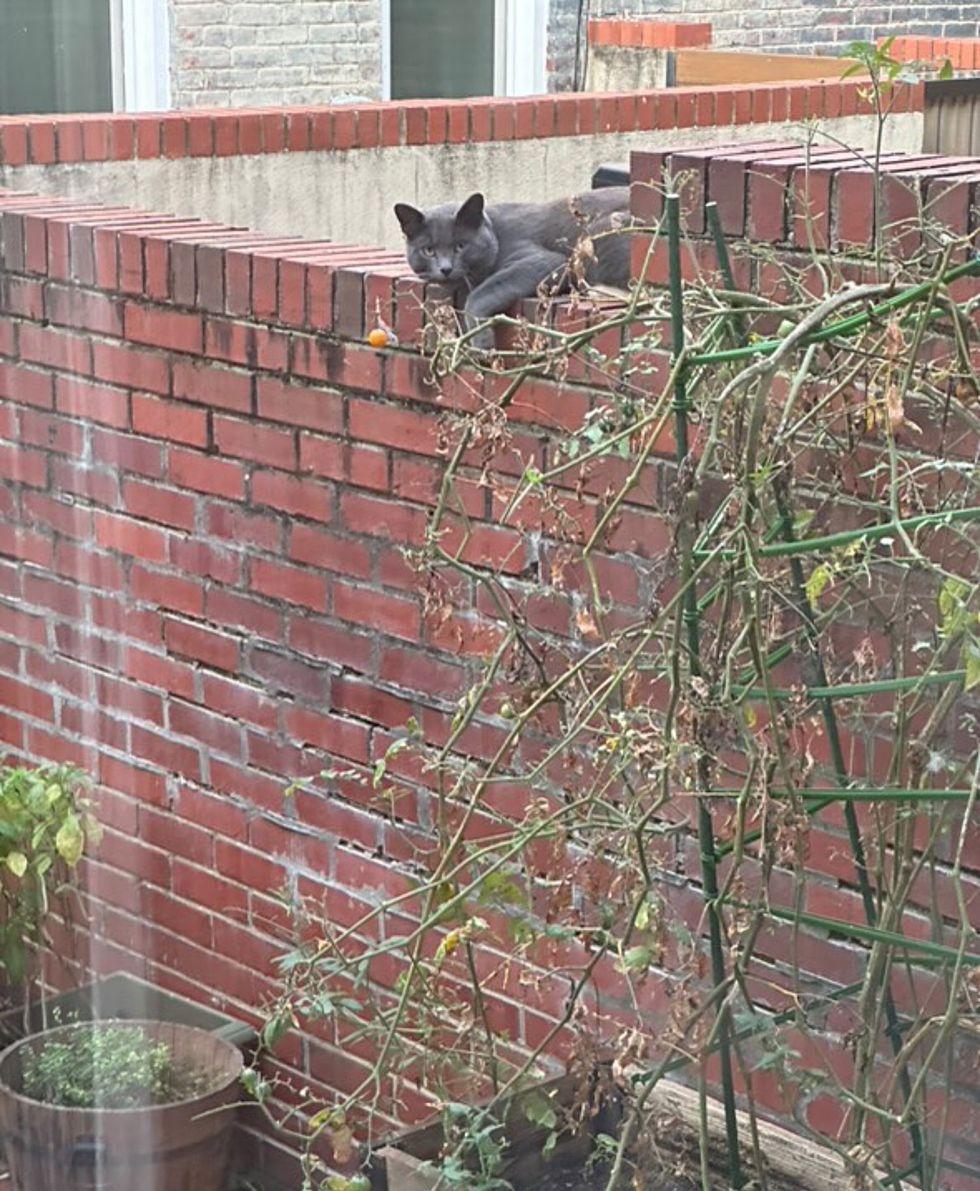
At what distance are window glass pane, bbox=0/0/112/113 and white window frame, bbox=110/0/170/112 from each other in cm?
4

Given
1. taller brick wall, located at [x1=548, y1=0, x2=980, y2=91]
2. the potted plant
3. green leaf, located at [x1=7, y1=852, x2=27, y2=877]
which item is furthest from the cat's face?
taller brick wall, located at [x1=548, y1=0, x2=980, y2=91]

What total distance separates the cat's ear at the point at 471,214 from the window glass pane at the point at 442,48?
17.8 ft

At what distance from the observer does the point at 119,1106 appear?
4.02 metres

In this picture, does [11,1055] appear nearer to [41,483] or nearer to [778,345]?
[41,483]

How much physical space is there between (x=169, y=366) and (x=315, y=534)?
521 mm

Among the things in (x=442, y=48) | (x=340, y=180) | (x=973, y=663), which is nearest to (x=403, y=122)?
(x=340, y=180)

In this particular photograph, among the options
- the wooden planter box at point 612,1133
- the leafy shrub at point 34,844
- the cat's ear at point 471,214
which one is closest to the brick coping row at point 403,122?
the cat's ear at point 471,214

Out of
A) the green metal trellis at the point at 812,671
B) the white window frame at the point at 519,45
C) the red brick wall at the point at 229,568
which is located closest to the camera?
the green metal trellis at the point at 812,671

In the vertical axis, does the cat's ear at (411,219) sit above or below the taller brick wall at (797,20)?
below

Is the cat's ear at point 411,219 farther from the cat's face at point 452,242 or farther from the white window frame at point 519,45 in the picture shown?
the white window frame at point 519,45

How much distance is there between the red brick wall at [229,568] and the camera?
3686 mm

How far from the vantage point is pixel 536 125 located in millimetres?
6707

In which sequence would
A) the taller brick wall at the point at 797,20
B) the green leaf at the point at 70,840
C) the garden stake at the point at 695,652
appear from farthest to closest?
1. the taller brick wall at the point at 797,20
2. the green leaf at the point at 70,840
3. the garden stake at the point at 695,652

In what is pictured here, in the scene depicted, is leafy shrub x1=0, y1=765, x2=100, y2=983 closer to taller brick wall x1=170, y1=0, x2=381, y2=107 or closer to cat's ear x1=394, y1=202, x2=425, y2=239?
cat's ear x1=394, y1=202, x2=425, y2=239
